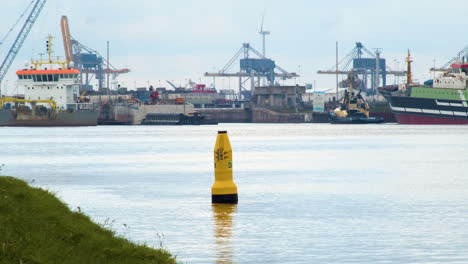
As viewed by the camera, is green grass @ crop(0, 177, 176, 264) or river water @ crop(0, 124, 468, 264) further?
river water @ crop(0, 124, 468, 264)

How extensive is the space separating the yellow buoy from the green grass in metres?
10.7

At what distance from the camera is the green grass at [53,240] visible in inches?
549

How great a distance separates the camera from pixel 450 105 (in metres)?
194

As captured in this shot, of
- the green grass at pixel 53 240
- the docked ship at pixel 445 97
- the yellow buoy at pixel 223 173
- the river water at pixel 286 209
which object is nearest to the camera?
the green grass at pixel 53 240

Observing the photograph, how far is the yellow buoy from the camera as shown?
94.5 ft

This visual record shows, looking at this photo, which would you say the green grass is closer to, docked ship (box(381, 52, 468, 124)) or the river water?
the river water

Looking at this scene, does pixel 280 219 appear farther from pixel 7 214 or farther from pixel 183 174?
pixel 183 174

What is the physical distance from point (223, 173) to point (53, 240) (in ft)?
48.5

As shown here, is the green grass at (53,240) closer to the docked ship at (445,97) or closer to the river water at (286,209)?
the river water at (286,209)

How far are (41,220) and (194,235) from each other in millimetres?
8183

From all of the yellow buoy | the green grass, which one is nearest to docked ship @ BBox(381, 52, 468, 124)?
the yellow buoy

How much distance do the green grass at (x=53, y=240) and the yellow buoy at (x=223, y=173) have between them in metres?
10.7

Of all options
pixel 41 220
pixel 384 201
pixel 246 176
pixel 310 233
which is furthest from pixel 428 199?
pixel 41 220

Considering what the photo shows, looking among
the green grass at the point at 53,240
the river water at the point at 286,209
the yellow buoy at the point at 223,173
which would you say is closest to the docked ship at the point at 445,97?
the river water at the point at 286,209
